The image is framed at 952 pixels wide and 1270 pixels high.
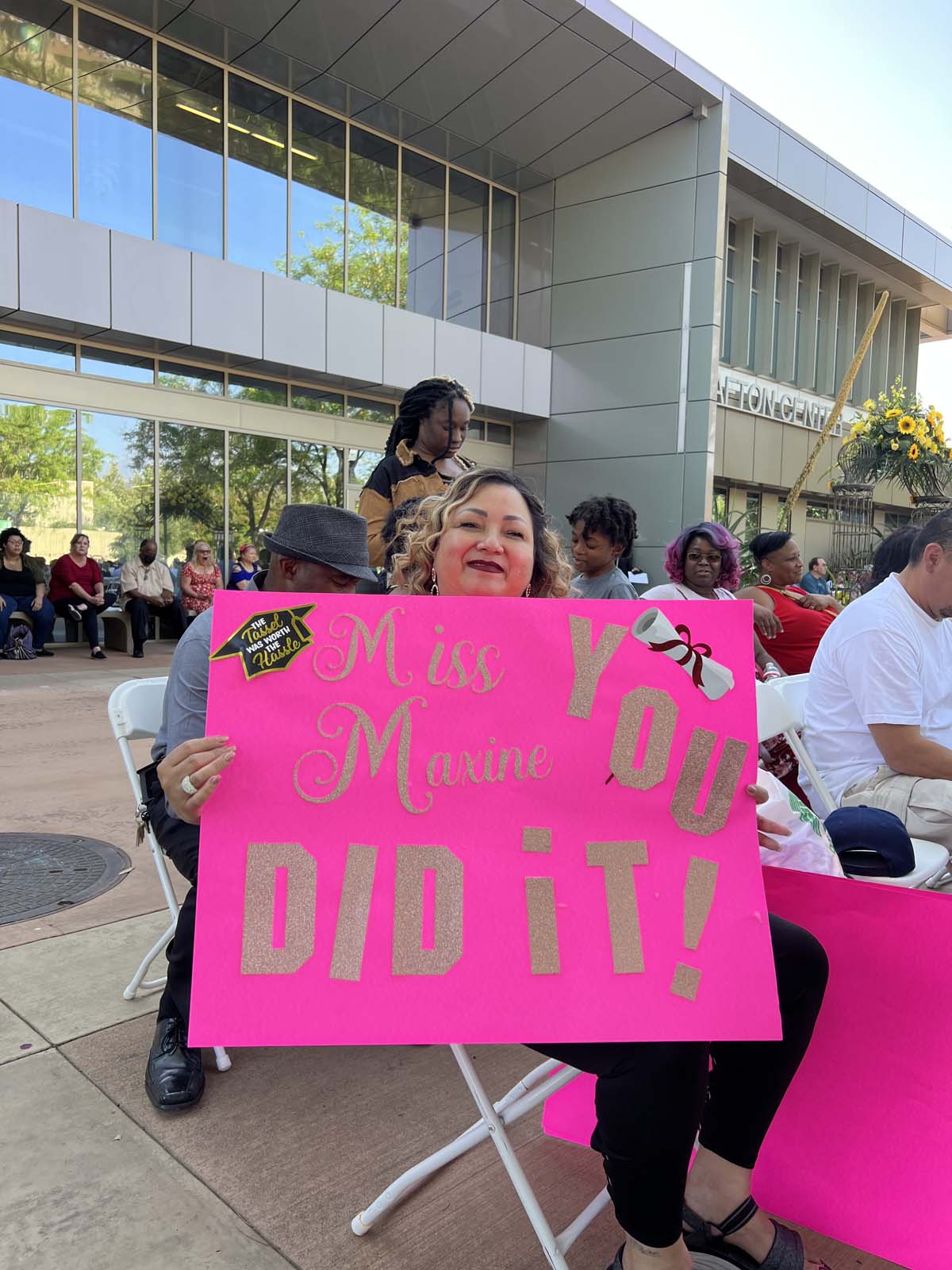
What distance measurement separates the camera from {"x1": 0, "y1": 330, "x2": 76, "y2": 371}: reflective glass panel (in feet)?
36.9

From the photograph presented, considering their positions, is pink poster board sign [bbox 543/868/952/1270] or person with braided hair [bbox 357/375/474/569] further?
person with braided hair [bbox 357/375/474/569]

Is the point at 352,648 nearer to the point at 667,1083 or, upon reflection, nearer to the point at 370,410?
the point at 667,1083

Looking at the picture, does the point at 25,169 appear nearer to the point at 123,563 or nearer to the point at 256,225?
the point at 256,225

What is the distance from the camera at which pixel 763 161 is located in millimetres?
17328

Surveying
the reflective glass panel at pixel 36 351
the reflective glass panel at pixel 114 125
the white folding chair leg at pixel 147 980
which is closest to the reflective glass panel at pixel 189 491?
the reflective glass panel at pixel 36 351

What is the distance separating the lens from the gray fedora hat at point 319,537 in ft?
8.29

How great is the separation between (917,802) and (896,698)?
0.30 meters

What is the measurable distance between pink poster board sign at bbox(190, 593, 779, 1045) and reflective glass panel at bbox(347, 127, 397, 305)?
14.1 meters

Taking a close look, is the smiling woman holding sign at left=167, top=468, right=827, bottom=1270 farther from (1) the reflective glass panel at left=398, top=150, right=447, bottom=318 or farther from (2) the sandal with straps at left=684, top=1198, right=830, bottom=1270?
(1) the reflective glass panel at left=398, top=150, right=447, bottom=318

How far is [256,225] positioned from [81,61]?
280 centimetres

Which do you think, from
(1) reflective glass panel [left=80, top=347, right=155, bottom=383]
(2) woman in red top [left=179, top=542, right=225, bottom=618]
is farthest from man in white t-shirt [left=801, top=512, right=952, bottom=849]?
(1) reflective glass panel [left=80, top=347, right=155, bottom=383]

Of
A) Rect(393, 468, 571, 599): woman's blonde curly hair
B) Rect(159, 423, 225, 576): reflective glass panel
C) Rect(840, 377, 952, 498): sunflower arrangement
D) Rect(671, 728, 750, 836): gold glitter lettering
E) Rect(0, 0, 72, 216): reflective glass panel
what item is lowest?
Rect(671, 728, 750, 836): gold glitter lettering

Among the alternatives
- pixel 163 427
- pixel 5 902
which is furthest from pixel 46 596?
pixel 5 902

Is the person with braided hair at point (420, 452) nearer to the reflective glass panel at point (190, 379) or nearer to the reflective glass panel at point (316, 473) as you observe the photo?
the reflective glass panel at point (190, 379)
